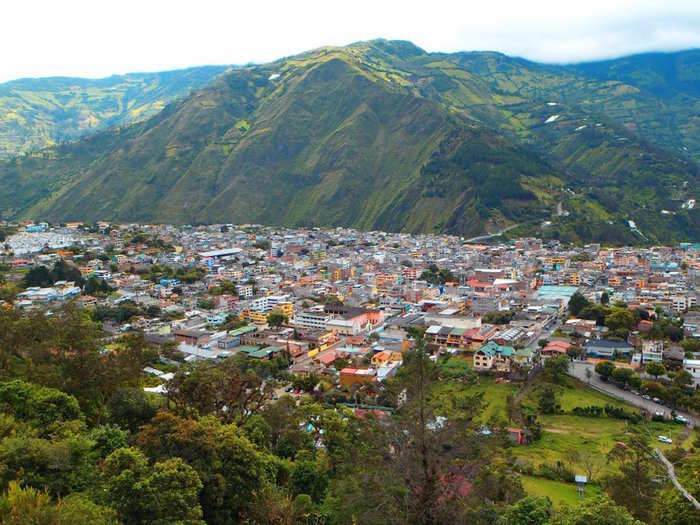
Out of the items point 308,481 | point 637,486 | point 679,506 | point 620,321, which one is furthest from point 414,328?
point 679,506

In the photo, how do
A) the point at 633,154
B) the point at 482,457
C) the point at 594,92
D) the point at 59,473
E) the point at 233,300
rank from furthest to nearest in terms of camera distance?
1. the point at 594,92
2. the point at 633,154
3. the point at 233,300
4. the point at 59,473
5. the point at 482,457

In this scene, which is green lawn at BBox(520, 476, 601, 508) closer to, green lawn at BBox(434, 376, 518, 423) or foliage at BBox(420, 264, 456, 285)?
green lawn at BBox(434, 376, 518, 423)

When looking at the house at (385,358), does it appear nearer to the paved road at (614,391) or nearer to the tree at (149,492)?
the paved road at (614,391)

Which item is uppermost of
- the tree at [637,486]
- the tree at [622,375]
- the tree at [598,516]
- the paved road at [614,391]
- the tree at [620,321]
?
the tree at [598,516]

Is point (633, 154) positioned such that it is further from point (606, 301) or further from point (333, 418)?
point (333, 418)

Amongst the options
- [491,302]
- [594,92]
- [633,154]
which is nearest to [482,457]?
[491,302]

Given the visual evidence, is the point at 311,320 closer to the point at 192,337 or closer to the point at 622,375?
the point at 192,337

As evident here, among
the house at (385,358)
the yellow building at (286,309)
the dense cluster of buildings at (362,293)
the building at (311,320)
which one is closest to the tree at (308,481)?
the dense cluster of buildings at (362,293)
